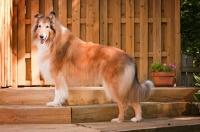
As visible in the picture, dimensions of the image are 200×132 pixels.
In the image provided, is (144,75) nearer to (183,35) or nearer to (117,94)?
(117,94)

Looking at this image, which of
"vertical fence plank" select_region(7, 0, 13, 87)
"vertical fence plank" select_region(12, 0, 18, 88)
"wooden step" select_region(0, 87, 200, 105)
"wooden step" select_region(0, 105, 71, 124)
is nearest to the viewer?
"wooden step" select_region(0, 105, 71, 124)

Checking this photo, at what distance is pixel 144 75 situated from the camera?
6812 millimetres

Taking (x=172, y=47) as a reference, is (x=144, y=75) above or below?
below

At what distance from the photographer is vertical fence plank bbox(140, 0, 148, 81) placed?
22.3ft

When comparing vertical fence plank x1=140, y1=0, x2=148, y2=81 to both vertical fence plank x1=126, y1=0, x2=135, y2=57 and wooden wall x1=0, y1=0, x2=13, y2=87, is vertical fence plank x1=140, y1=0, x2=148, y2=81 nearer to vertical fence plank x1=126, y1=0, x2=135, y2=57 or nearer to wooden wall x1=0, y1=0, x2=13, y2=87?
vertical fence plank x1=126, y1=0, x2=135, y2=57

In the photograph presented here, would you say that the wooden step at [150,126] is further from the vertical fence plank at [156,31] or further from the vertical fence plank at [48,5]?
the vertical fence plank at [48,5]

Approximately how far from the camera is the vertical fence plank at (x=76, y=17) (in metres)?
6.69

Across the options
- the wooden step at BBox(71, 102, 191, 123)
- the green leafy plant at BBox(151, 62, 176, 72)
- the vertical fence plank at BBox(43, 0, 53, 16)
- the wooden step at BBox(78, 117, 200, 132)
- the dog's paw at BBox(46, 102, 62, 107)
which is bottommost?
the wooden step at BBox(78, 117, 200, 132)

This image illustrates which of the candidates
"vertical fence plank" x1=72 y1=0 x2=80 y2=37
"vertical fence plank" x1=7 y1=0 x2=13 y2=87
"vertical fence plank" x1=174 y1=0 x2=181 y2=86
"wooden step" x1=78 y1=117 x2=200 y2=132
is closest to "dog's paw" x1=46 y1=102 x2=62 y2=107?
"wooden step" x1=78 y1=117 x2=200 y2=132

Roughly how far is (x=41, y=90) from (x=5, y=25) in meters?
1.63

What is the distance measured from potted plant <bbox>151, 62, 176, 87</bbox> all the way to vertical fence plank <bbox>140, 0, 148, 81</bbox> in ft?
1.14

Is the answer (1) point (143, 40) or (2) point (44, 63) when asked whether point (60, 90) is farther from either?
(1) point (143, 40)

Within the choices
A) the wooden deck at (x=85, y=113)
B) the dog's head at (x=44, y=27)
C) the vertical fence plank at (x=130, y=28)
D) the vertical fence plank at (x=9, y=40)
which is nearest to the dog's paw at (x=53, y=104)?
the wooden deck at (x=85, y=113)

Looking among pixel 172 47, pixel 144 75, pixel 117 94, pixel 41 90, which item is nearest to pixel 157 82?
pixel 144 75
